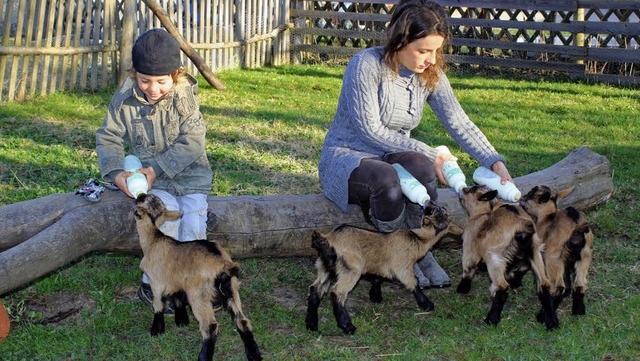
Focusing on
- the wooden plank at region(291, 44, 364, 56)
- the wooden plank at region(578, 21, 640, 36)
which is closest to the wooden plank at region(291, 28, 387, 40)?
the wooden plank at region(291, 44, 364, 56)

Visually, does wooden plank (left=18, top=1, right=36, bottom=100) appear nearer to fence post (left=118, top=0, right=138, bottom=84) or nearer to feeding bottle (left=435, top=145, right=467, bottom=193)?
fence post (left=118, top=0, right=138, bottom=84)

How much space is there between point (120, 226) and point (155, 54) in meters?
Answer: 1.19

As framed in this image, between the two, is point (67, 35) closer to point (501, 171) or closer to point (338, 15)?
point (338, 15)

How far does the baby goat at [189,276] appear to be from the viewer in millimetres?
4445

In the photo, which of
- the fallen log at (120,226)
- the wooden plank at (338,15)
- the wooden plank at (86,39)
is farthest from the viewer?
the wooden plank at (338,15)

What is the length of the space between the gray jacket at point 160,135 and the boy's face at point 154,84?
10 cm

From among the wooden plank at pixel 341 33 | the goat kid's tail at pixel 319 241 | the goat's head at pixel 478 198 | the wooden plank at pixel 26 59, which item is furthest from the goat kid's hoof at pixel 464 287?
the wooden plank at pixel 341 33

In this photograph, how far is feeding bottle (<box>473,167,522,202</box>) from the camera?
17.9 ft

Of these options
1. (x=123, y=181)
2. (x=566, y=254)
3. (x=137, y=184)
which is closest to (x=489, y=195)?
(x=566, y=254)

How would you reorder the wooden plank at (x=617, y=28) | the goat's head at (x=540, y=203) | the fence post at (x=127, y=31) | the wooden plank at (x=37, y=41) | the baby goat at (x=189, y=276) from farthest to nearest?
the wooden plank at (x=617, y=28)
the fence post at (x=127, y=31)
the wooden plank at (x=37, y=41)
the goat's head at (x=540, y=203)
the baby goat at (x=189, y=276)

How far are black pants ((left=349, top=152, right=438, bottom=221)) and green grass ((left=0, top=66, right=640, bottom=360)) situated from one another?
2.15 feet

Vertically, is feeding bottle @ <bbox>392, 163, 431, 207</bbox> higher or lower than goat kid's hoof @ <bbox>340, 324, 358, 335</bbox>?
higher

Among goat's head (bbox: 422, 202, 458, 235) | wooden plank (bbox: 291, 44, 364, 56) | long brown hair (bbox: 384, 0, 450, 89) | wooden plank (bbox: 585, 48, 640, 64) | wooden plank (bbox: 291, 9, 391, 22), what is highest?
wooden plank (bbox: 291, 9, 391, 22)

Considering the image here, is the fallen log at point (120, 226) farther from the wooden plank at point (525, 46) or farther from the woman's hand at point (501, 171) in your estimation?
the wooden plank at point (525, 46)
